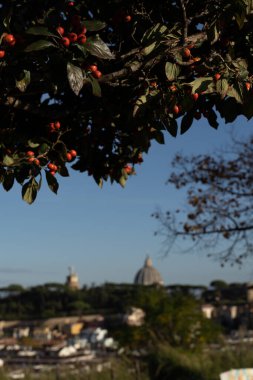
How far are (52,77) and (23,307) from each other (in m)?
112

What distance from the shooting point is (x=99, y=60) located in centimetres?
391

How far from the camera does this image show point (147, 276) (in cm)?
12562

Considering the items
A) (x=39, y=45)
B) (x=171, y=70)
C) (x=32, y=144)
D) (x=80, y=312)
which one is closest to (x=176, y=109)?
(x=171, y=70)

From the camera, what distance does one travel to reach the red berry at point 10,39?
10.5 ft

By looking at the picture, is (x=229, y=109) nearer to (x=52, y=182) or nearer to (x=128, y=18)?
(x=128, y=18)

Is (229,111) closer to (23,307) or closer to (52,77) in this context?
(52,77)

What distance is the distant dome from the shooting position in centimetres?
12526

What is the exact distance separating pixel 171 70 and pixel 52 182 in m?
1.09

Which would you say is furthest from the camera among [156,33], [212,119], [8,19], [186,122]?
[212,119]

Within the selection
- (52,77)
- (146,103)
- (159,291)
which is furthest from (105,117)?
(159,291)

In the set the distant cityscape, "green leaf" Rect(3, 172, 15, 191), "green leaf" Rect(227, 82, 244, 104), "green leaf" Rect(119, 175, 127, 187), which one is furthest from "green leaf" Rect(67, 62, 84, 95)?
the distant cityscape

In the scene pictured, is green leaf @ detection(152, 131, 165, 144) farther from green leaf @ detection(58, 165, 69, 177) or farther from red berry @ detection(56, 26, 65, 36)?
red berry @ detection(56, 26, 65, 36)

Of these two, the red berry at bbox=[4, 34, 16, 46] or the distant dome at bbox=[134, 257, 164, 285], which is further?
the distant dome at bbox=[134, 257, 164, 285]

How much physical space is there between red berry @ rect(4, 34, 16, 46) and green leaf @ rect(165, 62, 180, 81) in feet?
2.56
